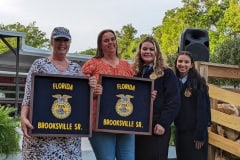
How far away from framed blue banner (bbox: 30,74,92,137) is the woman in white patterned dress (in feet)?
0.17

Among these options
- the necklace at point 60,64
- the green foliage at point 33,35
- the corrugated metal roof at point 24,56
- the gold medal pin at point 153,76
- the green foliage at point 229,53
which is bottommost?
the gold medal pin at point 153,76

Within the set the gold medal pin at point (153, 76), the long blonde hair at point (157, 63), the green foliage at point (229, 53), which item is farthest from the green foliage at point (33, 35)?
the gold medal pin at point (153, 76)

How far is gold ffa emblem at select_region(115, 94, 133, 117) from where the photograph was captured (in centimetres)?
367

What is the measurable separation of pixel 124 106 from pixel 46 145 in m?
0.73

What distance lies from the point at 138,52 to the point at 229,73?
3.00m

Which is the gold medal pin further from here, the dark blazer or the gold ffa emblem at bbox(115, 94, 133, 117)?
the dark blazer

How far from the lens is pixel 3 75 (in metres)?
17.6

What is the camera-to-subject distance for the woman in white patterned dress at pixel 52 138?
3.25m

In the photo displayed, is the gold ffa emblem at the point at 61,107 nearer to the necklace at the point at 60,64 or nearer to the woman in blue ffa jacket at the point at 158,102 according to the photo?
the necklace at the point at 60,64

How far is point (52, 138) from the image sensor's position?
3.30m

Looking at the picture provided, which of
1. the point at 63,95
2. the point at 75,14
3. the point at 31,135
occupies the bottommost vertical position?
the point at 31,135

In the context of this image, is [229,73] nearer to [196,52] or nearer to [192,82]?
[196,52]

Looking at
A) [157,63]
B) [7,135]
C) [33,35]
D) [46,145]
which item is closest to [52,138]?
[46,145]

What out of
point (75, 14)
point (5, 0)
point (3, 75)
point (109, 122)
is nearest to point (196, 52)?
point (109, 122)
